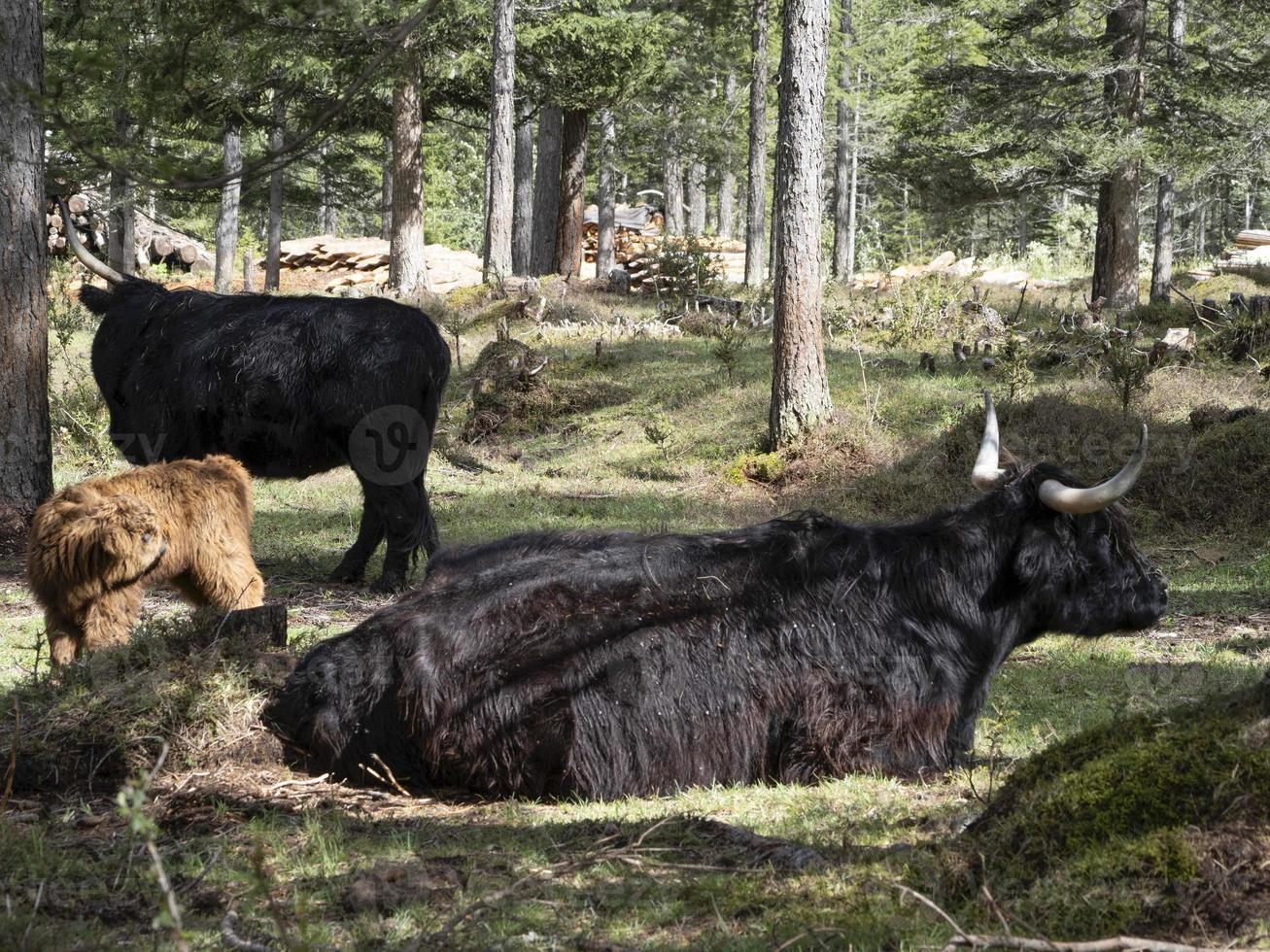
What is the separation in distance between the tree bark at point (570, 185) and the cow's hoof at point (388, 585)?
20203 millimetres

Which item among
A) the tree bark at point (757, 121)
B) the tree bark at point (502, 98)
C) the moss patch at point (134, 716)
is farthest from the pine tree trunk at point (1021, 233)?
the moss patch at point (134, 716)

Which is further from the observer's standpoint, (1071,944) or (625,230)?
(625,230)

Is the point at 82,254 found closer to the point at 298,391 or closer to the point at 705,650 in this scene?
the point at 298,391

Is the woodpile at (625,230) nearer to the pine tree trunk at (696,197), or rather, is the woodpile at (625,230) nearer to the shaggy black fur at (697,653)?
the pine tree trunk at (696,197)

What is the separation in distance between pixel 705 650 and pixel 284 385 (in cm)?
485

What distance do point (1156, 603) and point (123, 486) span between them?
17.6 ft

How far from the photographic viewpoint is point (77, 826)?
15.1 ft

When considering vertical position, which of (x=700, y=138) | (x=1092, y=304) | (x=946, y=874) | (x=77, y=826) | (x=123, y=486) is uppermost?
(x=700, y=138)

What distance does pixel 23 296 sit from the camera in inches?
407

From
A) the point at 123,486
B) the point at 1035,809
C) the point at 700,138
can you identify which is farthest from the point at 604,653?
the point at 700,138

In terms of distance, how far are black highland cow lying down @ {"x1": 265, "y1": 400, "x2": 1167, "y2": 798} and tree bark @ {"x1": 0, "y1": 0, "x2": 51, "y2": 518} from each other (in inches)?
245

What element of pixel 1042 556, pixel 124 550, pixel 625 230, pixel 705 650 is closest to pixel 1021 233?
pixel 625 230

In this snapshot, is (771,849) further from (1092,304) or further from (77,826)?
(1092,304)

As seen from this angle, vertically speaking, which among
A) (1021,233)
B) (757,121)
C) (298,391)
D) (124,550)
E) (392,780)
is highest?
(757,121)
